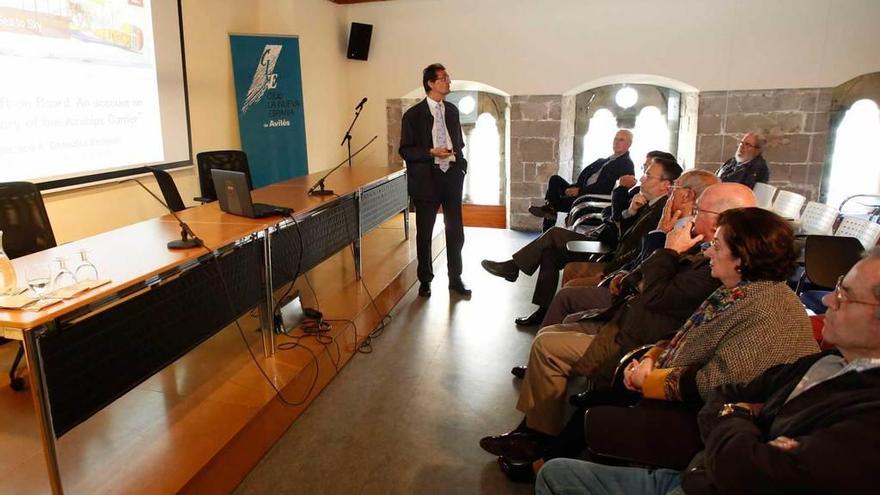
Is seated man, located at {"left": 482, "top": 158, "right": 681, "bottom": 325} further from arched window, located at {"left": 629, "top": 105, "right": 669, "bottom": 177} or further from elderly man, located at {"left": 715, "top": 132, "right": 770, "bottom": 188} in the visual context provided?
arched window, located at {"left": 629, "top": 105, "right": 669, "bottom": 177}

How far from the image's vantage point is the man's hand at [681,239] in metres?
2.09

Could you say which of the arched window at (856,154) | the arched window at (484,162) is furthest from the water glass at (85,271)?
the arched window at (856,154)

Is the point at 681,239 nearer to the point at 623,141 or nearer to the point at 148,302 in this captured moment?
the point at 148,302

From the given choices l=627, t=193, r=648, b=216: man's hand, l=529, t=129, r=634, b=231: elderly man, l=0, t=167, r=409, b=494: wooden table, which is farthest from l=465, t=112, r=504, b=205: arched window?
l=627, t=193, r=648, b=216: man's hand

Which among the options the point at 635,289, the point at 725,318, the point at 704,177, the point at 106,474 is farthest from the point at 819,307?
the point at 106,474

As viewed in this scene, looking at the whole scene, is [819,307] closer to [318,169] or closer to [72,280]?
[72,280]

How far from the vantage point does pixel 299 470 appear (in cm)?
210

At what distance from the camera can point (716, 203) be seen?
1954mm

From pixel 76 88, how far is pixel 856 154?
259 inches

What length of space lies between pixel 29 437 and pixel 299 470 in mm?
1029

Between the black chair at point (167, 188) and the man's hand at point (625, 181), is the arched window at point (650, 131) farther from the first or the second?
the black chair at point (167, 188)

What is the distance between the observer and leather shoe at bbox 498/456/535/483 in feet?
6.52

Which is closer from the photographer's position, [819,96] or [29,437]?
[29,437]

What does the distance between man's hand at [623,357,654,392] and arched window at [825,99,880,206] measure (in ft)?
16.2
